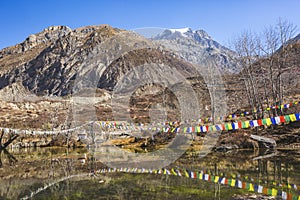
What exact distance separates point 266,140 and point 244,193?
14.8 metres

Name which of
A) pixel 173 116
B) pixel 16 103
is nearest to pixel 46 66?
pixel 16 103

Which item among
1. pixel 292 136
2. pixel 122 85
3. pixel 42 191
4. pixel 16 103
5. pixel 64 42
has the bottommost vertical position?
pixel 42 191

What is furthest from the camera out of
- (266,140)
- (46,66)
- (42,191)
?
(46,66)

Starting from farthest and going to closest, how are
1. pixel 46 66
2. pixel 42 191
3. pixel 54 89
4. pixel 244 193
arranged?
1. pixel 46 66
2. pixel 54 89
3. pixel 42 191
4. pixel 244 193

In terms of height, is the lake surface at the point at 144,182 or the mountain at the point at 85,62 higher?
the mountain at the point at 85,62

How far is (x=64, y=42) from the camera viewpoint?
16800 cm

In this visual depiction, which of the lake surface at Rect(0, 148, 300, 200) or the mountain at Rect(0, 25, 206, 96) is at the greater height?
the mountain at Rect(0, 25, 206, 96)

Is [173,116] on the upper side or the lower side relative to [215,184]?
upper

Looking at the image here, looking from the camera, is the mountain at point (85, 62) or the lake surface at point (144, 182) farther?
the mountain at point (85, 62)

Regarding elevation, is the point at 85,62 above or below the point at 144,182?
above

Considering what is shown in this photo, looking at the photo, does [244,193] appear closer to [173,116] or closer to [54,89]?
[173,116]

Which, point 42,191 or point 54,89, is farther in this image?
point 54,89

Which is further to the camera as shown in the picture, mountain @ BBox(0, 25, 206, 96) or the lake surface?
mountain @ BBox(0, 25, 206, 96)

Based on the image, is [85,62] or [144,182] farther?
[85,62]
